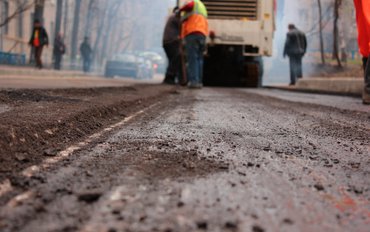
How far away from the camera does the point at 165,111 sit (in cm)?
518

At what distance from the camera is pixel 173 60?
43.7ft

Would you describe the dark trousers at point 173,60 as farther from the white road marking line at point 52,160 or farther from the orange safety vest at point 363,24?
the white road marking line at point 52,160

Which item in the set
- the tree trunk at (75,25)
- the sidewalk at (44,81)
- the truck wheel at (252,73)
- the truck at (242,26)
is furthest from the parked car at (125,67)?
the truck at (242,26)

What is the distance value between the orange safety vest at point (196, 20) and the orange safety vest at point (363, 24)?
15.3ft

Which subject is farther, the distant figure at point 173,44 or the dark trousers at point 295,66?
the dark trousers at point 295,66

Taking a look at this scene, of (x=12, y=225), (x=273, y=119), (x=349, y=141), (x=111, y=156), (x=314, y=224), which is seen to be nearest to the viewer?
(x=12, y=225)

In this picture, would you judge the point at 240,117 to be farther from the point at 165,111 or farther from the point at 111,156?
the point at 111,156

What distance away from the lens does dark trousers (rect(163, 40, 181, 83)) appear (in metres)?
13.1

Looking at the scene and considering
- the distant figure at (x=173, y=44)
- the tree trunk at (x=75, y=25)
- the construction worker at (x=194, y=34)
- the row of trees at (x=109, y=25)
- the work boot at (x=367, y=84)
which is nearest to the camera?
the work boot at (x=367, y=84)

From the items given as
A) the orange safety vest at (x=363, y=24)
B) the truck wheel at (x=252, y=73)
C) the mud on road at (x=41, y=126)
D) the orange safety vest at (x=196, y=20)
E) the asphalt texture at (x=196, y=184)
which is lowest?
the asphalt texture at (x=196, y=184)

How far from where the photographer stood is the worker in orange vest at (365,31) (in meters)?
6.88

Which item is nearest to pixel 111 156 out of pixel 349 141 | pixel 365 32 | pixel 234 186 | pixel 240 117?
pixel 234 186

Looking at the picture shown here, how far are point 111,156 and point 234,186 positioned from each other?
2.54 ft

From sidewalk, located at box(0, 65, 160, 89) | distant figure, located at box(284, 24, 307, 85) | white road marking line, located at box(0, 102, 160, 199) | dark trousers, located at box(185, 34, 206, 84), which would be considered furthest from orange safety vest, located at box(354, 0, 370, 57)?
distant figure, located at box(284, 24, 307, 85)
